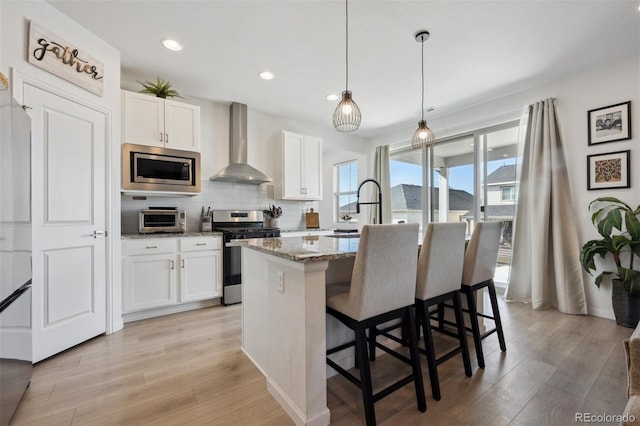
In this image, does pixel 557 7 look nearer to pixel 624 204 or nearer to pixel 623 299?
pixel 624 204

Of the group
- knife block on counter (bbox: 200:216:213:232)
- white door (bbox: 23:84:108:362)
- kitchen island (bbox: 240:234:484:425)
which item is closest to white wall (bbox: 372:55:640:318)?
kitchen island (bbox: 240:234:484:425)

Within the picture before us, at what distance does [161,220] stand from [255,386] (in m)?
2.26

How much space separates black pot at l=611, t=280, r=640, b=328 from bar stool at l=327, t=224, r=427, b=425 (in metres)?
2.60

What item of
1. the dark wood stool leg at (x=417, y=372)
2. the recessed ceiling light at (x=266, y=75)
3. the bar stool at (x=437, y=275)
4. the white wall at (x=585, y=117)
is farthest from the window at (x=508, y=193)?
the recessed ceiling light at (x=266, y=75)

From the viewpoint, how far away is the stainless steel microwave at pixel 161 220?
3.04 metres

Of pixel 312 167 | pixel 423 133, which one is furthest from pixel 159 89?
pixel 423 133

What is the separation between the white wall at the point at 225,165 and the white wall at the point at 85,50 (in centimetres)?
69

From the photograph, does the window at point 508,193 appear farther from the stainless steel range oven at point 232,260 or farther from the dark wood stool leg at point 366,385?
the dark wood stool leg at point 366,385

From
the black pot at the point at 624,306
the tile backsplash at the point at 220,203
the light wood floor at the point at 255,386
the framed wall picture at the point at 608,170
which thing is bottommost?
the light wood floor at the point at 255,386

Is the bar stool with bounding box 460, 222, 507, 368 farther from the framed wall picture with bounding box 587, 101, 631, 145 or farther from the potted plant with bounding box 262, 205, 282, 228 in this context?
the potted plant with bounding box 262, 205, 282, 228

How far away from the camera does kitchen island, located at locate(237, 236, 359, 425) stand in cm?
137

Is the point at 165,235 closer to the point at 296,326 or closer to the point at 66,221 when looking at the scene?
the point at 66,221

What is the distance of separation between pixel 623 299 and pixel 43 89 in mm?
5393

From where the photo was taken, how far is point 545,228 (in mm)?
3150
